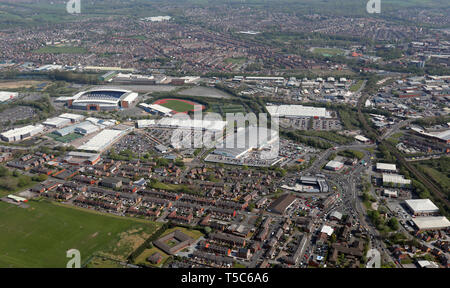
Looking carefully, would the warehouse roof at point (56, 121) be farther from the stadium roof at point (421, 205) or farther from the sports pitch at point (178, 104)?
the stadium roof at point (421, 205)

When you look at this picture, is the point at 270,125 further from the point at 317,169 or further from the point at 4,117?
the point at 4,117

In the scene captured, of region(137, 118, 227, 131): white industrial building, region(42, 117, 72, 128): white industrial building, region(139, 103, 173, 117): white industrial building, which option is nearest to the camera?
region(137, 118, 227, 131): white industrial building

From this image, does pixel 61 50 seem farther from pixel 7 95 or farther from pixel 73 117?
pixel 73 117

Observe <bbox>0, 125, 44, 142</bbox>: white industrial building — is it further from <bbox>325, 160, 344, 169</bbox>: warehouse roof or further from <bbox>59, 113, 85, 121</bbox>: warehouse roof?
<bbox>325, 160, 344, 169</bbox>: warehouse roof

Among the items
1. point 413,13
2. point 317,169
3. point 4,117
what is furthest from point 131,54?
point 413,13

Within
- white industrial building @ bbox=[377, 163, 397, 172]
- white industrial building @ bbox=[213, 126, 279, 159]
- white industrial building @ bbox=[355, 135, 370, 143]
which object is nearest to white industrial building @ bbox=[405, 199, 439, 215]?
white industrial building @ bbox=[377, 163, 397, 172]

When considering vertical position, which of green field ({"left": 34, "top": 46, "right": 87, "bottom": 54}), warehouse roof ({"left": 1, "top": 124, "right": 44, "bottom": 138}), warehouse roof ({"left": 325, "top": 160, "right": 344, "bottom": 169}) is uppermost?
green field ({"left": 34, "top": 46, "right": 87, "bottom": 54})
